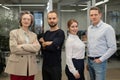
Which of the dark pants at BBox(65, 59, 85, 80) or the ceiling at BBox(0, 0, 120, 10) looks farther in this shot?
the ceiling at BBox(0, 0, 120, 10)

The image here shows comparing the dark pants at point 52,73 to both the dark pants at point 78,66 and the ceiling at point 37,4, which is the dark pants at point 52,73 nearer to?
the dark pants at point 78,66

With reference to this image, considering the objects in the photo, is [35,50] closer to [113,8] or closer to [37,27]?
[37,27]

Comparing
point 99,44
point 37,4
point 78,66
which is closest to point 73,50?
point 78,66

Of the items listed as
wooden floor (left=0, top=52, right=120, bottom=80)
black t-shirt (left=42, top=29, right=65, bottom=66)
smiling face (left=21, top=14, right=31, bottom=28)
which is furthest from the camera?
wooden floor (left=0, top=52, right=120, bottom=80)

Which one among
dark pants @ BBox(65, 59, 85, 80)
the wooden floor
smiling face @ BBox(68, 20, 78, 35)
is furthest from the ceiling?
dark pants @ BBox(65, 59, 85, 80)

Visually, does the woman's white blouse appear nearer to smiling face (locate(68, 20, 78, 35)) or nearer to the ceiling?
smiling face (locate(68, 20, 78, 35))

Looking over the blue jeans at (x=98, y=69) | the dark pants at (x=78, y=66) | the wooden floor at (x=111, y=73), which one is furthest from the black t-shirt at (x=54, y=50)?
the wooden floor at (x=111, y=73)

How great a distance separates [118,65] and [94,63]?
4.85 metres

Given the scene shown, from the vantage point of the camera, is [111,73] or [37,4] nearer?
[111,73]

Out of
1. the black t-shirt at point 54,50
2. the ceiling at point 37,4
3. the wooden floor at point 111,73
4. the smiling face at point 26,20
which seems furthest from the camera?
the ceiling at point 37,4

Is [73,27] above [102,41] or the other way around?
above

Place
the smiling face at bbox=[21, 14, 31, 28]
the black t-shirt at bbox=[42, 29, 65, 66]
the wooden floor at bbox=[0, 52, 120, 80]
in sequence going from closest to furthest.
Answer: the smiling face at bbox=[21, 14, 31, 28]
the black t-shirt at bbox=[42, 29, 65, 66]
the wooden floor at bbox=[0, 52, 120, 80]

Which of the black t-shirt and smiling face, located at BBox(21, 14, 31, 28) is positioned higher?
smiling face, located at BBox(21, 14, 31, 28)

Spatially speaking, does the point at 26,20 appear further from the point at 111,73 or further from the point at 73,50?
the point at 111,73
